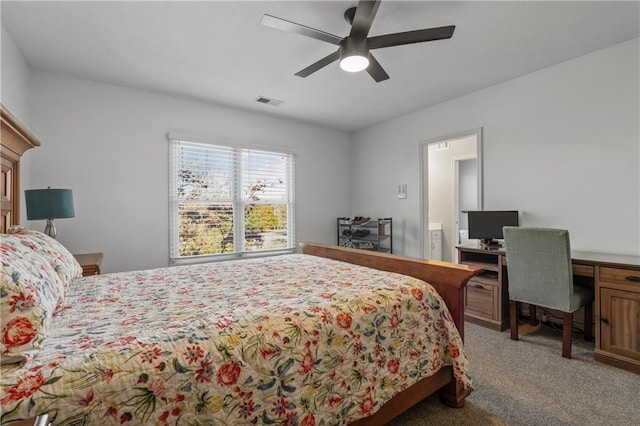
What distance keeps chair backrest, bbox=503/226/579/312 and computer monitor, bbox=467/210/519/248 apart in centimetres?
56

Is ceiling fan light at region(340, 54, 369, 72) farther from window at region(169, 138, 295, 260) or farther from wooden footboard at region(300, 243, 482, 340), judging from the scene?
window at region(169, 138, 295, 260)

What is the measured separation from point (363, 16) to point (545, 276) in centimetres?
237

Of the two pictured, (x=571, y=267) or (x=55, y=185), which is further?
(x=55, y=185)

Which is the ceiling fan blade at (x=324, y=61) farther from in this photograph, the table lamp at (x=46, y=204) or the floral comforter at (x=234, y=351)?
the table lamp at (x=46, y=204)

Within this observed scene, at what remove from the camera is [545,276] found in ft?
7.83

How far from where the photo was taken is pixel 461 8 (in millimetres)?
2061

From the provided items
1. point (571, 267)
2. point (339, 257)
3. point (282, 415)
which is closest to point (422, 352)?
point (282, 415)

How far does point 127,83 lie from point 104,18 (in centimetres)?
114

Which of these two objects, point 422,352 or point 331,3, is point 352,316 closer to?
point 422,352

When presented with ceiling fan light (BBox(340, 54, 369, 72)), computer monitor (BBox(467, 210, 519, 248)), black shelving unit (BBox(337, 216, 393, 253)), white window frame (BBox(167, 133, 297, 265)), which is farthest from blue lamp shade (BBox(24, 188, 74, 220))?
computer monitor (BBox(467, 210, 519, 248))

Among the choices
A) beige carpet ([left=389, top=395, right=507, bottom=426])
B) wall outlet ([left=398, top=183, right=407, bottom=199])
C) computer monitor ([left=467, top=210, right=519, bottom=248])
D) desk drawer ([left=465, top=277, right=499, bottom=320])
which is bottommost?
beige carpet ([left=389, top=395, right=507, bottom=426])

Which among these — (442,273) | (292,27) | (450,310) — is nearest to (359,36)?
(292,27)

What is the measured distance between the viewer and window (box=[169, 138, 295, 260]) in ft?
12.0

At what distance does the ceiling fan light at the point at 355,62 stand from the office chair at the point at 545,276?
1.83 metres
